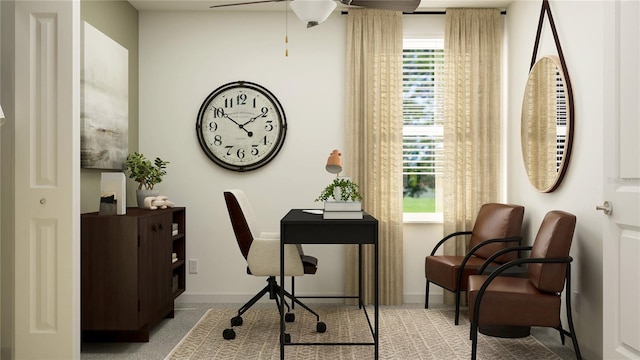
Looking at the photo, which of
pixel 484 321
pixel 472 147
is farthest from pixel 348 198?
pixel 472 147

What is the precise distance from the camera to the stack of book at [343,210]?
3152 millimetres

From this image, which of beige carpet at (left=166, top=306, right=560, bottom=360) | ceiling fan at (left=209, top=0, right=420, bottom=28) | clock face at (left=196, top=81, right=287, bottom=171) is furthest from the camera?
clock face at (left=196, top=81, right=287, bottom=171)

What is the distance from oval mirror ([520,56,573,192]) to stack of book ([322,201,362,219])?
5.11 ft

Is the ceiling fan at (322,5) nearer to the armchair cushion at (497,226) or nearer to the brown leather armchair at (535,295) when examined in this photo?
the brown leather armchair at (535,295)

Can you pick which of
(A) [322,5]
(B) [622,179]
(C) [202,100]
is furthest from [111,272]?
(B) [622,179]

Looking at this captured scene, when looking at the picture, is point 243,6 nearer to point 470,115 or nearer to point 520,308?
point 470,115

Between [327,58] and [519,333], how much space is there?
2855mm

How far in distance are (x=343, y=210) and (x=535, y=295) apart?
1266mm

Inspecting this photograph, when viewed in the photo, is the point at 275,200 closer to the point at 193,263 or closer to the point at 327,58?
the point at 193,263

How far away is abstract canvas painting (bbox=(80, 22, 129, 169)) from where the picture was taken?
12.2 ft

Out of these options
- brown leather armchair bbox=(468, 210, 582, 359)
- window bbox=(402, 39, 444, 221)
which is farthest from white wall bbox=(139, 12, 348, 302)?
brown leather armchair bbox=(468, 210, 582, 359)

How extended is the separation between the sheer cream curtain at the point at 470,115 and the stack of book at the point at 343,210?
1.79 metres

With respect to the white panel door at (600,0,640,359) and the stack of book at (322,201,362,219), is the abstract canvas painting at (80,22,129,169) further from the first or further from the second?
the white panel door at (600,0,640,359)

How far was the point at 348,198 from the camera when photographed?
3.28 meters
